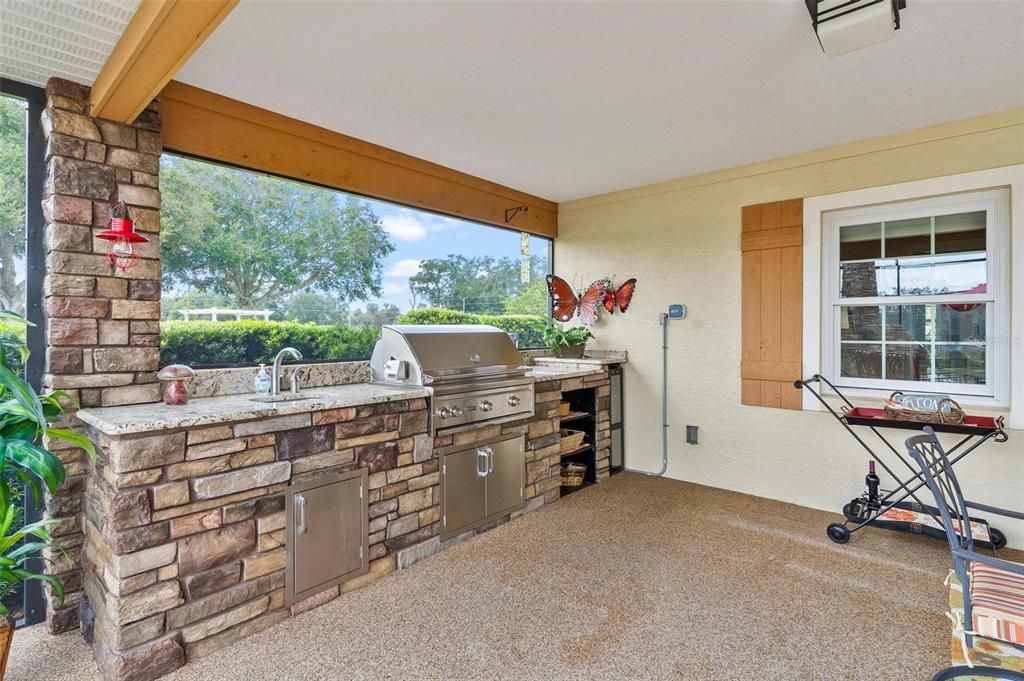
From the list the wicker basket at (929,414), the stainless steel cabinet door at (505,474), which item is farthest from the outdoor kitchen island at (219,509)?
the wicker basket at (929,414)

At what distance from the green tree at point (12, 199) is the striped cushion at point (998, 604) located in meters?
3.76

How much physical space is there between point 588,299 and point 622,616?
2953 mm

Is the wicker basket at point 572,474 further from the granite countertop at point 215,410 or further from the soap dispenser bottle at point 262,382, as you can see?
the soap dispenser bottle at point 262,382

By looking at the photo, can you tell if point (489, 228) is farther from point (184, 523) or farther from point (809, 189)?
point (184, 523)

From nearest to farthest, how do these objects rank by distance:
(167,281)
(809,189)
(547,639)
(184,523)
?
(184,523), (547,639), (167,281), (809,189)

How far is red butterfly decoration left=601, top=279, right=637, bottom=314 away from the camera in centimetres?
453

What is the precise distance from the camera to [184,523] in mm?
1986

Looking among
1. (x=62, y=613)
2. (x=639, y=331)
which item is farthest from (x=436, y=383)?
(x=639, y=331)

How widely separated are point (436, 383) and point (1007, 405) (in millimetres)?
3320

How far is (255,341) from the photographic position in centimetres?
290

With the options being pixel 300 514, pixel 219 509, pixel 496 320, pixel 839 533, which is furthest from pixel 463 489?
pixel 839 533

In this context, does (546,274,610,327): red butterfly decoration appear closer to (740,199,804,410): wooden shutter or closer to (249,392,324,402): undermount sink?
(740,199,804,410): wooden shutter

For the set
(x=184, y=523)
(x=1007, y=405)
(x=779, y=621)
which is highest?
(x=1007, y=405)

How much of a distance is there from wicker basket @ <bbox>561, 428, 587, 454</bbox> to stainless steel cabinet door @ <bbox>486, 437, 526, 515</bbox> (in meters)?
0.58
